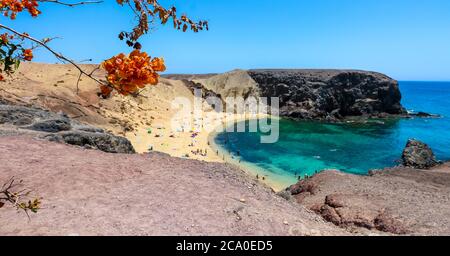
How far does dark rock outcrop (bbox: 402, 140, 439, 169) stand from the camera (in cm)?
3259

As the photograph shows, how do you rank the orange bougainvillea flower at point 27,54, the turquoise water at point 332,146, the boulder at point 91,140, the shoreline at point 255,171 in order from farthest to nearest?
Result: the turquoise water at point 332,146, the shoreline at point 255,171, the boulder at point 91,140, the orange bougainvillea flower at point 27,54

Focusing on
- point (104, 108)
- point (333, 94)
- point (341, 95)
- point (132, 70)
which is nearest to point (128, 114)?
point (104, 108)

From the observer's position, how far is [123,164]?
1238 centimetres

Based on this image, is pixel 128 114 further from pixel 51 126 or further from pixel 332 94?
pixel 332 94

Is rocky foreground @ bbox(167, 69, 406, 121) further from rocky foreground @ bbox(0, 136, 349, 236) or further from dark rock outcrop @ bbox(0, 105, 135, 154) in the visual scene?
rocky foreground @ bbox(0, 136, 349, 236)

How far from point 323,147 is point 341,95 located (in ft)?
98.9

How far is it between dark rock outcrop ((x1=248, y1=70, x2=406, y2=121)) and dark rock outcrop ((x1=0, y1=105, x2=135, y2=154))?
169ft

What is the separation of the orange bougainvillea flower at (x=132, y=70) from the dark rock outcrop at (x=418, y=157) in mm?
33451

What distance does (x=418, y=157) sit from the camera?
3328 centimetres

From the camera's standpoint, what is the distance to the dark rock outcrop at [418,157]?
3259cm

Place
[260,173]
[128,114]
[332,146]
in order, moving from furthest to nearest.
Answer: [128,114]
[332,146]
[260,173]

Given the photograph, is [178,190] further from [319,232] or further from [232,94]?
[232,94]

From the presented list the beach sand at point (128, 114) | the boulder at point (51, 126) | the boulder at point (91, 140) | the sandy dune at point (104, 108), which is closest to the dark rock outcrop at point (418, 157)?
the beach sand at point (128, 114)

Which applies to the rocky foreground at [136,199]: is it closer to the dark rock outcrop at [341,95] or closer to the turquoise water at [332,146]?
the turquoise water at [332,146]
